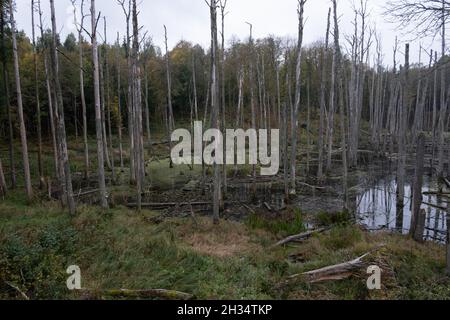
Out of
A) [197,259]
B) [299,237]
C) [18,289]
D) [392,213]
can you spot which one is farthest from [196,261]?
[392,213]

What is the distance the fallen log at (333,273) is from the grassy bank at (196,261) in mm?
116

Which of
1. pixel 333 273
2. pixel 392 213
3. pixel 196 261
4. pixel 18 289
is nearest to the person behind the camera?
pixel 18 289

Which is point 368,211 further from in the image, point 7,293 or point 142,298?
point 7,293

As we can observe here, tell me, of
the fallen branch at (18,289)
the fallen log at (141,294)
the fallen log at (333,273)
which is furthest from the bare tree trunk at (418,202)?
the fallen branch at (18,289)

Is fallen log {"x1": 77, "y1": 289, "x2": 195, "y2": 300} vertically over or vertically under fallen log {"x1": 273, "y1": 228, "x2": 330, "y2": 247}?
over

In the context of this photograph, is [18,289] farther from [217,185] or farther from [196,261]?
[217,185]

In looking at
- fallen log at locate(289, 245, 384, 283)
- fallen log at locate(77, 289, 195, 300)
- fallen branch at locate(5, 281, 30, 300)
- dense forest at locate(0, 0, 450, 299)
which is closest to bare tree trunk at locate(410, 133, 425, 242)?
dense forest at locate(0, 0, 450, 299)

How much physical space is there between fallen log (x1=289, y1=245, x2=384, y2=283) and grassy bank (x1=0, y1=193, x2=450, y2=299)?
0.12m

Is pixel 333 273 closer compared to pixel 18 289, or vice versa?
pixel 18 289

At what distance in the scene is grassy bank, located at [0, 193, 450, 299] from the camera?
527 centimetres

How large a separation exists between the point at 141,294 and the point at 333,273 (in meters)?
3.53

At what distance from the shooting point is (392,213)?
13.1 metres

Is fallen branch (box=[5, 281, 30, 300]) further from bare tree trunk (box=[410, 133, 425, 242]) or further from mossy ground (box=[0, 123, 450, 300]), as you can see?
bare tree trunk (box=[410, 133, 425, 242])

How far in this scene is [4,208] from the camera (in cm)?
1052
